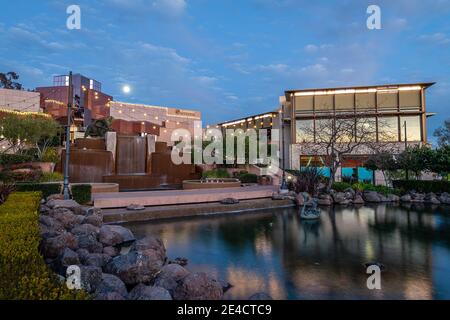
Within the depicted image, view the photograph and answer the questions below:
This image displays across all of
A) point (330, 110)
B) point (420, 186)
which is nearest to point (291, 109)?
point (330, 110)

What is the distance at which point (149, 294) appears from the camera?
16.4ft

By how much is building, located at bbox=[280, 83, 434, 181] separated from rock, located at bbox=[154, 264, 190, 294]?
36.0m

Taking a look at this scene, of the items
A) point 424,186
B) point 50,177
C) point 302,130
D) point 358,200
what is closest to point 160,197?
point 50,177

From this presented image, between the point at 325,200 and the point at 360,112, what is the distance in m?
25.2

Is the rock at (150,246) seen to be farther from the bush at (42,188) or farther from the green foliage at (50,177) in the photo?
the green foliage at (50,177)

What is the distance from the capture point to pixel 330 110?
4378 cm

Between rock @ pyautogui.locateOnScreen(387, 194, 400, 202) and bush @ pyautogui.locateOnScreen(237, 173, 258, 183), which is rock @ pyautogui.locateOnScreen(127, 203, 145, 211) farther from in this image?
rock @ pyautogui.locateOnScreen(387, 194, 400, 202)

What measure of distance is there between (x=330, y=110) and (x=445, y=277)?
130 ft

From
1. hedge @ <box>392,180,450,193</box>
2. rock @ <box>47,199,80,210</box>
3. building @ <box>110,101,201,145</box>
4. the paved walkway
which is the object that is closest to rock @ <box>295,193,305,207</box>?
the paved walkway

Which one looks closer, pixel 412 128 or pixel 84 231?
pixel 84 231

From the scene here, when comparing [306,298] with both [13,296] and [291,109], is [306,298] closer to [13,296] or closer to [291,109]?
[13,296]

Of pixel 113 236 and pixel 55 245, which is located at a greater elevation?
pixel 55 245

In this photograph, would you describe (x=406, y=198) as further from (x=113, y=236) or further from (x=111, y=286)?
(x=111, y=286)
